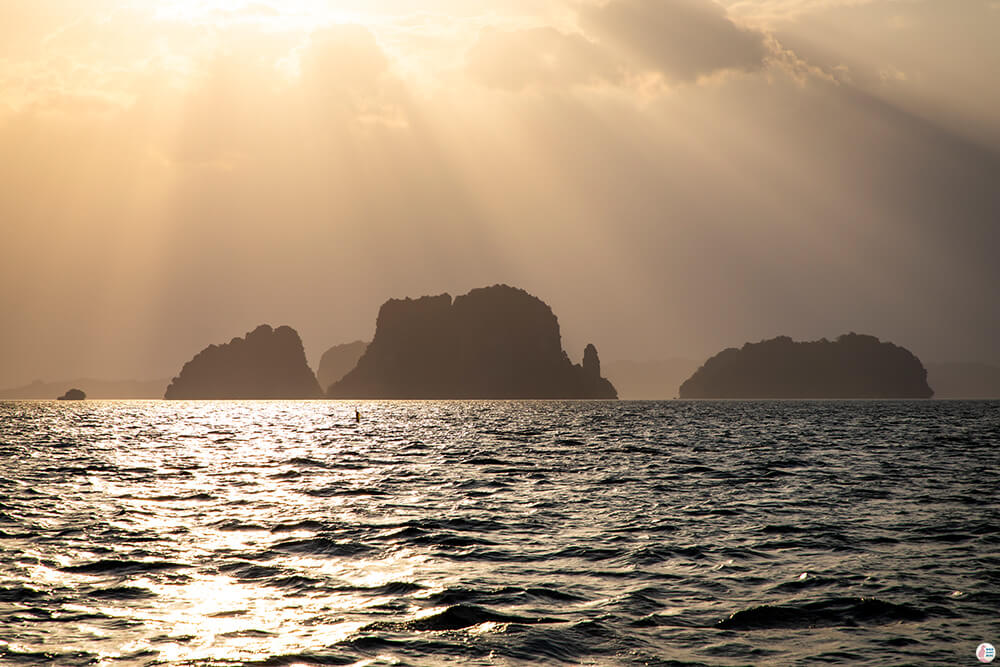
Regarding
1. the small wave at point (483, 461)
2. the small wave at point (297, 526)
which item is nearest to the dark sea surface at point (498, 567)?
the small wave at point (297, 526)

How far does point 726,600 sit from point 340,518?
44.8ft

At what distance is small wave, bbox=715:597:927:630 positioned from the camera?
14.3 meters

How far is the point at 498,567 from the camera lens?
1880 centimetres

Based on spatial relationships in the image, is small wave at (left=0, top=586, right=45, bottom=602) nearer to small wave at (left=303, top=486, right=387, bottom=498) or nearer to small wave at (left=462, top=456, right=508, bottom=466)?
small wave at (left=303, top=486, right=387, bottom=498)

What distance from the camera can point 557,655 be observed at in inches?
495

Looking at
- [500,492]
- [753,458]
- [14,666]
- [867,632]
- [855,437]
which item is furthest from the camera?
[855,437]

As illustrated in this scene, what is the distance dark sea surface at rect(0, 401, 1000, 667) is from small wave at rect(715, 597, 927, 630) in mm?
58

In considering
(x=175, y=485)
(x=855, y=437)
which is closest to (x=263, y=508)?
(x=175, y=485)

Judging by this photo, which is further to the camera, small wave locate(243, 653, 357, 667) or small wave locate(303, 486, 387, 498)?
small wave locate(303, 486, 387, 498)

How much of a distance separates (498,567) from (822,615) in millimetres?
6939

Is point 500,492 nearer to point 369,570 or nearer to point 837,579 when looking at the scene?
point 369,570

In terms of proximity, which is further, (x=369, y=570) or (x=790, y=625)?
(x=369, y=570)

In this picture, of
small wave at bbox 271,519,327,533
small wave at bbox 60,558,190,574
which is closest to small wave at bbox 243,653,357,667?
small wave at bbox 60,558,190,574

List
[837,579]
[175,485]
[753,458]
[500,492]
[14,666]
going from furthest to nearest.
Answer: [753,458], [175,485], [500,492], [837,579], [14,666]
